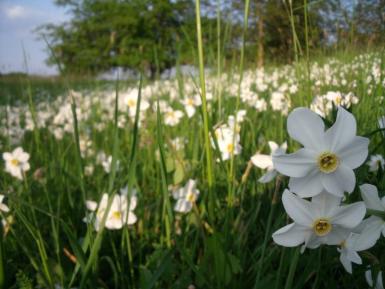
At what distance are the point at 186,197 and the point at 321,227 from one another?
832mm

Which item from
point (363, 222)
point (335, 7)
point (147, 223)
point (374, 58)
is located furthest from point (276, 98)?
point (363, 222)

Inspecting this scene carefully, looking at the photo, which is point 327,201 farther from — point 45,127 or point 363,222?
point 45,127

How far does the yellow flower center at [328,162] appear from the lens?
546 millimetres

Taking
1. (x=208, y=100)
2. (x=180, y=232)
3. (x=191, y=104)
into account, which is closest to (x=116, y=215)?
(x=180, y=232)

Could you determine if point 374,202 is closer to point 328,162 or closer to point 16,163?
point 328,162

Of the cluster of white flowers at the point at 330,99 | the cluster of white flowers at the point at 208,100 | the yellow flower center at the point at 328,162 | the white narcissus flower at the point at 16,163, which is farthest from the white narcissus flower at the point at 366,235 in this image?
the white narcissus flower at the point at 16,163

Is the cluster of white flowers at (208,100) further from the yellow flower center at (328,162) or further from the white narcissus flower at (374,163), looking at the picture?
the yellow flower center at (328,162)

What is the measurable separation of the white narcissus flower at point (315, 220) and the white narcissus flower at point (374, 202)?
0.05 meters

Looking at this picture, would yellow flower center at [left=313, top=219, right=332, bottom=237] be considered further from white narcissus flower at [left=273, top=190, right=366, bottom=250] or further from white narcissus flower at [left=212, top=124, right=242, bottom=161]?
white narcissus flower at [left=212, top=124, right=242, bottom=161]

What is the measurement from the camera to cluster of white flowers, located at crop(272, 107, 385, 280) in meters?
0.54

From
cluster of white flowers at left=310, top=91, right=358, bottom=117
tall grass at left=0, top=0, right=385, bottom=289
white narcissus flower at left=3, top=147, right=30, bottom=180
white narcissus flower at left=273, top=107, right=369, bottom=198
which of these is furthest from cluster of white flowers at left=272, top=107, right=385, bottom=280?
white narcissus flower at left=3, top=147, right=30, bottom=180

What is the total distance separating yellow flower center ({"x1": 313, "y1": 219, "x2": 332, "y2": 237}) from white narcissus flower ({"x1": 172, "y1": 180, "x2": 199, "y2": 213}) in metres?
0.80

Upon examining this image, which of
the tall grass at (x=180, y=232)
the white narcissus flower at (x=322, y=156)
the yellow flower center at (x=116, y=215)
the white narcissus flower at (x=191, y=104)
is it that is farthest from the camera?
the white narcissus flower at (x=191, y=104)

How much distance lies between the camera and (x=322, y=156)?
562 mm
